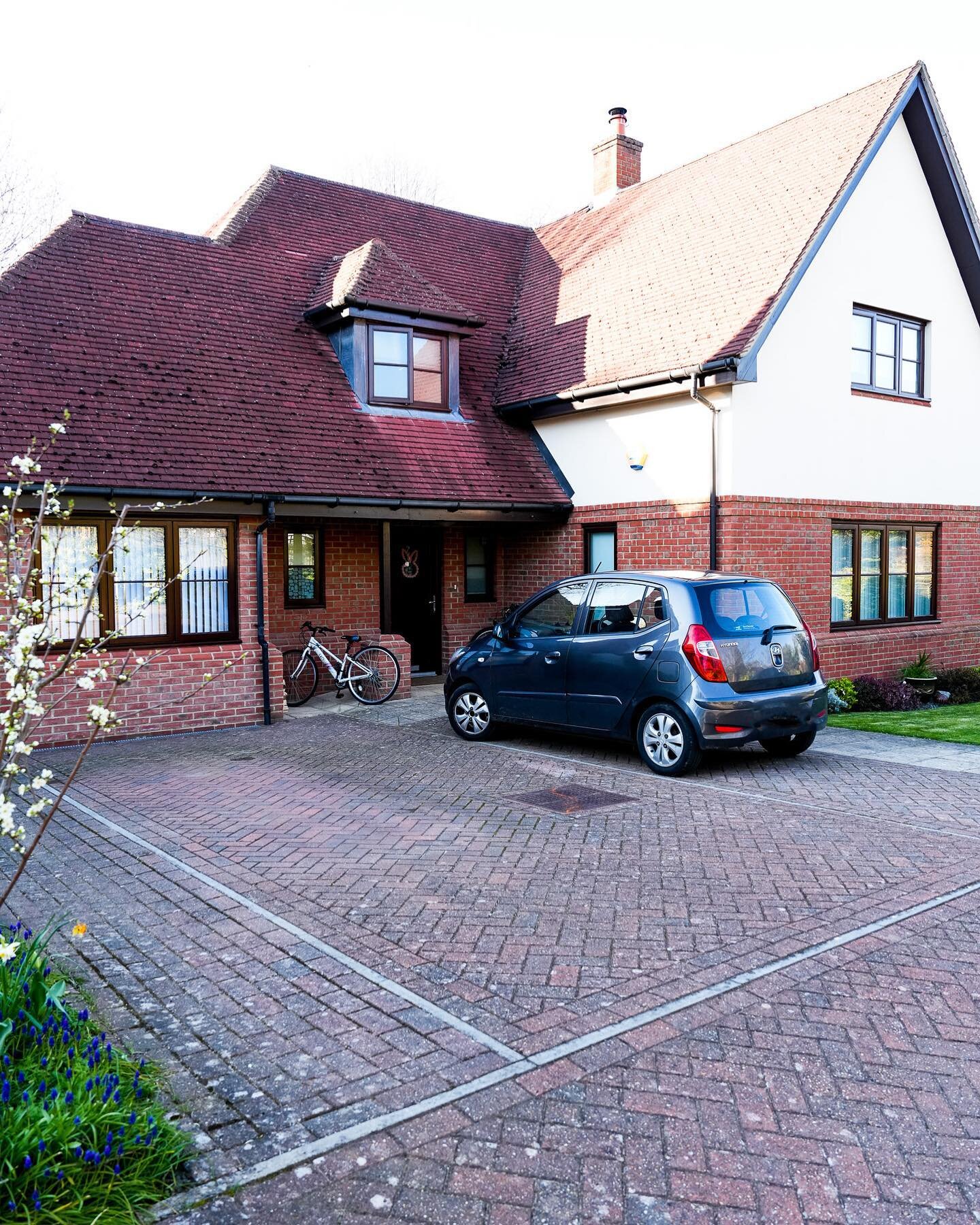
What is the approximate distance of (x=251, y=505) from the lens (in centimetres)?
1191

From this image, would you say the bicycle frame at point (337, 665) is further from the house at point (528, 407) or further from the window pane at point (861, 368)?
the window pane at point (861, 368)

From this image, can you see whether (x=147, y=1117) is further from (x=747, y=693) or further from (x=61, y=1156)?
(x=747, y=693)

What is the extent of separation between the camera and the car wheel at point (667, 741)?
8523 mm

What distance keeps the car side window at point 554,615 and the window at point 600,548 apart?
4400 mm

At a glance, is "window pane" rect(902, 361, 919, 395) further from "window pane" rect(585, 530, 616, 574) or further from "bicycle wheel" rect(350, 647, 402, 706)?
"bicycle wheel" rect(350, 647, 402, 706)

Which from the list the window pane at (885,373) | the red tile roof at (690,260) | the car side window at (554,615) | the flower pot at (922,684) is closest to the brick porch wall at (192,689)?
the car side window at (554,615)

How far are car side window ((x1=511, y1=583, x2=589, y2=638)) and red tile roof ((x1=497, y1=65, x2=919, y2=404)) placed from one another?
167 inches

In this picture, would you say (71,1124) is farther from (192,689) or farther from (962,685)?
(962,685)

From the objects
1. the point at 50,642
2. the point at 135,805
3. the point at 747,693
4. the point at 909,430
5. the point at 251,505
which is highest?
the point at 909,430

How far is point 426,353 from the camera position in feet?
49.8

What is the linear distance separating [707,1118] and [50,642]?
2.94 m

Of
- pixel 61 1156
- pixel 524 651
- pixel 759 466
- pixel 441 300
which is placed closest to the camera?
pixel 61 1156

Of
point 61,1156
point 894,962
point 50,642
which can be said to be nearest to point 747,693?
point 894,962

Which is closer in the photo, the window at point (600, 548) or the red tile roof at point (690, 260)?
the red tile roof at point (690, 260)
